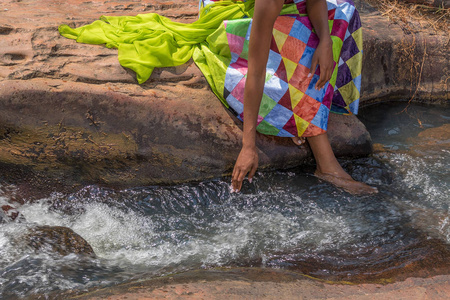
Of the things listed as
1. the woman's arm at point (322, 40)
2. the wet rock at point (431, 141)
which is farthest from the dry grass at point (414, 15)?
the woman's arm at point (322, 40)

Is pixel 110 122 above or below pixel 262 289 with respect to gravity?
above

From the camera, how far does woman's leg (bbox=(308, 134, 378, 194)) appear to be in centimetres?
295

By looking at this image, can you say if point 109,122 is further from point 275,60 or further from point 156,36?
point 275,60

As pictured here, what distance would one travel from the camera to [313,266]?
224 cm

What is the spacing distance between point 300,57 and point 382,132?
1.37 m

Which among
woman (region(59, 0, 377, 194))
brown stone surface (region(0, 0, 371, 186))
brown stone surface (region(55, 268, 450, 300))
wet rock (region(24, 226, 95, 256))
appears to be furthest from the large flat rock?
brown stone surface (region(55, 268, 450, 300))

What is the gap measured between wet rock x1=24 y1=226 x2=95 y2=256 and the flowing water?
44 mm

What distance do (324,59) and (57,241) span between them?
1.76 m

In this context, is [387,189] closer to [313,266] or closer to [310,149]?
[310,149]

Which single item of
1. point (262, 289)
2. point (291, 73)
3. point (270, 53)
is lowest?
point (262, 289)

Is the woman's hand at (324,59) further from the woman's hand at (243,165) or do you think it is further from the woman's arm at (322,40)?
the woman's hand at (243,165)

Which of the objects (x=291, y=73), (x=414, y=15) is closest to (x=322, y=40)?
(x=291, y=73)

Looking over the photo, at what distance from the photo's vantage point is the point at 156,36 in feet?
10.4

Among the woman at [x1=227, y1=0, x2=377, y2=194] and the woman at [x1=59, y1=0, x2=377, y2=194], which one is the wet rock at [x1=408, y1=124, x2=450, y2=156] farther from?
the woman at [x1=227, y1=0, x2=377, y2=194]
